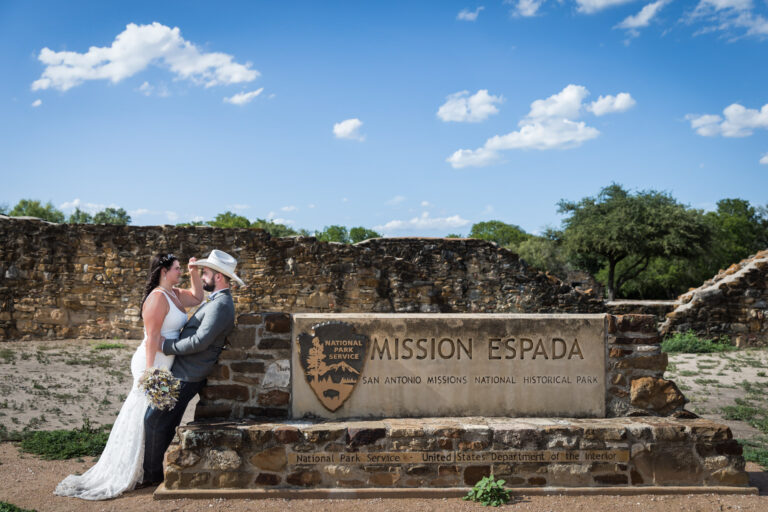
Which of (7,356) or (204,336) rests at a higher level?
(204,336)

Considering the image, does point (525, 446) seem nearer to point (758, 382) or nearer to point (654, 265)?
point (758, 382)

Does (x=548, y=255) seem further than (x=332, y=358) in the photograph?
Answer: Yes

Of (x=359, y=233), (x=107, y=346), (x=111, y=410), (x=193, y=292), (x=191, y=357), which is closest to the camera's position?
(x=191, y=357)

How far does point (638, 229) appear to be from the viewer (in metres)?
23.5

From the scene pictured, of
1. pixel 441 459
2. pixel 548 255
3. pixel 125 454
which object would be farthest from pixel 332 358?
pixel 548 255

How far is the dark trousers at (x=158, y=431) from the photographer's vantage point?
4523mm

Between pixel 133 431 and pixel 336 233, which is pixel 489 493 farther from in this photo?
pixel 336 233

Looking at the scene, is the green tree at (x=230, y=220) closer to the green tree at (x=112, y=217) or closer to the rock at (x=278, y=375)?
the green tree at (x=112, y=217)

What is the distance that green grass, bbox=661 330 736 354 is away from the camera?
38.3ft

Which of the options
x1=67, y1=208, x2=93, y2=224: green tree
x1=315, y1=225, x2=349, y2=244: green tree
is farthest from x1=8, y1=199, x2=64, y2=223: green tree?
x1=315, y1=225, x2=349, y2=244: green tree

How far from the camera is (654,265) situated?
37406 millimetres

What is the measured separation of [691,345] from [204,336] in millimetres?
10385

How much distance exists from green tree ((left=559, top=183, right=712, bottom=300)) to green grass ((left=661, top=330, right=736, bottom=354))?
11.5m

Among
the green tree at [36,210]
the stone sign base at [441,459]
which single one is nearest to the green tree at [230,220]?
the green tree at [36,210]
